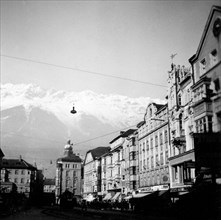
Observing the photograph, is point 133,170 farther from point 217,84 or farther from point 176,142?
point 217,84

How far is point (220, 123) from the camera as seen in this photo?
14742 mm

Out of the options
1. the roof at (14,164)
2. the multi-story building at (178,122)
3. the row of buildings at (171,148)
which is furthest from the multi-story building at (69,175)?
the multi-story building at (178,122)

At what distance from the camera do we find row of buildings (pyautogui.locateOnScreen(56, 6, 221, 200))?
611 inches

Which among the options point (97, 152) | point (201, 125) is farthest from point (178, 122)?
point (97, 152)

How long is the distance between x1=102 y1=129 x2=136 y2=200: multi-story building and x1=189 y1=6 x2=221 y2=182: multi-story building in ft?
144

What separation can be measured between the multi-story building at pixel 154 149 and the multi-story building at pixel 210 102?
23467mm

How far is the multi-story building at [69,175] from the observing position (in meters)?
122

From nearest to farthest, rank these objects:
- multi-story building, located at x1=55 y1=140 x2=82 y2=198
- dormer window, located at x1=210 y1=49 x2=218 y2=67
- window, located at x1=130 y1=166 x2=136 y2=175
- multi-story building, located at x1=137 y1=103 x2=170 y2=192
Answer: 1. dormer window, located at x1=210 y1=49 x2=218 y2=67
2. multi-story building, located at x1=137 y1=103 x2=170 y2=192
3. window, located at x1=130 y1=166 x2=136 y2=175
4. multi-story building, located at x1=55 y1=140 x2=82 y2=198

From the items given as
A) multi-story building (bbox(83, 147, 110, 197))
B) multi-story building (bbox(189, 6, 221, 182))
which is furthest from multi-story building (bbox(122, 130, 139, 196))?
multi-story building (bbox(189, 6, 221, 182))

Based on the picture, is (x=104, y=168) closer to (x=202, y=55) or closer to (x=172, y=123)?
(x=172, y=123)

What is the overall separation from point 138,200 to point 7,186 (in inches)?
2493

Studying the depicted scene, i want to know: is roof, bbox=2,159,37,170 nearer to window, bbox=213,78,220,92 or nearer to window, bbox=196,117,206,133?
window, bbox=196,117,206,133

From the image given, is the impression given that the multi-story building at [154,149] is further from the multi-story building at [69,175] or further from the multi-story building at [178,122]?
the multi-story building at [69,175]

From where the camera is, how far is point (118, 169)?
69125 millimetres
